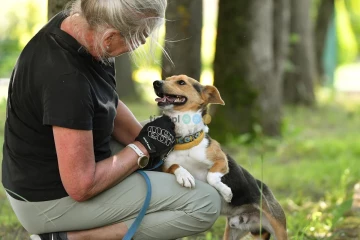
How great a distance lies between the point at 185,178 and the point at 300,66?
11514 mm

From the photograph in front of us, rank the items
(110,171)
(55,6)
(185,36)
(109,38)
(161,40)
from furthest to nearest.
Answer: (161,40)
(185,36)
(55,6)
(110,171)
(109,38)

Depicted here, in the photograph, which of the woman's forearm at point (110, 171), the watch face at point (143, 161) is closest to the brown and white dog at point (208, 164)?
the watch face at point (143, 161)

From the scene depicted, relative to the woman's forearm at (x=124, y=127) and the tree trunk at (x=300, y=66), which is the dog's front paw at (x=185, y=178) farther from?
the tree trunk at (x=300, y=66)

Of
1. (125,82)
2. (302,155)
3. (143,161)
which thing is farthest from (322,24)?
(143,161)

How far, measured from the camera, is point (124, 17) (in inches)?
142

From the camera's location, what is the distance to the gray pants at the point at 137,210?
3.88 m

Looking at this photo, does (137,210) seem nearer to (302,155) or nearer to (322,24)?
(302,155)

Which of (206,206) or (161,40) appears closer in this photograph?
(206,206)

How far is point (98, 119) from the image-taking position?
378 cm

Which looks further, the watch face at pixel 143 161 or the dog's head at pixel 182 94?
the dog's head at pixel 182 94

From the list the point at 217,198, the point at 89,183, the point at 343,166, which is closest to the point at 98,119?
the point at 89,183

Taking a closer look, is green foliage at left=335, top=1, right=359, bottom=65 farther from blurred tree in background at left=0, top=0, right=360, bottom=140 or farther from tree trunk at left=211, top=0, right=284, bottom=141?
tree trunk at left=211, top=0, right=284, bottom=141

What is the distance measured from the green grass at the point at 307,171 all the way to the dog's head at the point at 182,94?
50cm

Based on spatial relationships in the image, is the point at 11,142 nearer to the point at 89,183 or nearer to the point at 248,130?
the point at 89,183
